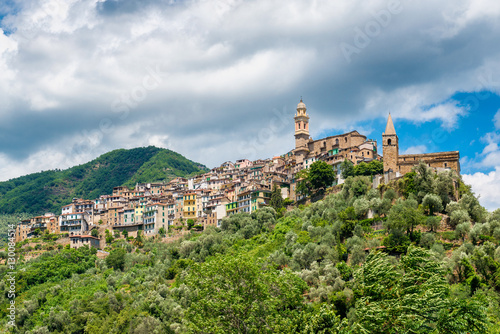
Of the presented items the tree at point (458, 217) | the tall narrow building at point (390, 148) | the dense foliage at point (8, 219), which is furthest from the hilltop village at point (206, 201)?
the dense foliage at point (8, 219)

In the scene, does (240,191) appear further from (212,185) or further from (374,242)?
(374,242)

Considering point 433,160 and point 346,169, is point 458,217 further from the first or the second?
point 346,169

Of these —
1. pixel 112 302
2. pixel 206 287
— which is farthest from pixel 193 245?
pixel 206 287

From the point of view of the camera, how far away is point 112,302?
59375mm

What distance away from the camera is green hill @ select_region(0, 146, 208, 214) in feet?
535

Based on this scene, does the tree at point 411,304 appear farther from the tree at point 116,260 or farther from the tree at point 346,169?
the tree at point 116,260

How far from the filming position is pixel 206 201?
317 ft

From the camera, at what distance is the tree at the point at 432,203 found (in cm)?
5431

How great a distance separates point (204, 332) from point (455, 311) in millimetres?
14566

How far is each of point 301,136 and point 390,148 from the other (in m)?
32.8

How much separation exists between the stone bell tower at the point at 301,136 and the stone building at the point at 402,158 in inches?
1180

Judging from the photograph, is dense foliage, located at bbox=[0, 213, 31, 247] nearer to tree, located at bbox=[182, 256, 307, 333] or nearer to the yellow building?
the yellow building

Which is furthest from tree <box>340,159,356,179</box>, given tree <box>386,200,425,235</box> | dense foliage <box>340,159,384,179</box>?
tree <box>386,200,425,235</box>

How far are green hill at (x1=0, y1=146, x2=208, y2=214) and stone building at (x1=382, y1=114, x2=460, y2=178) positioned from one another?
3991 inches
